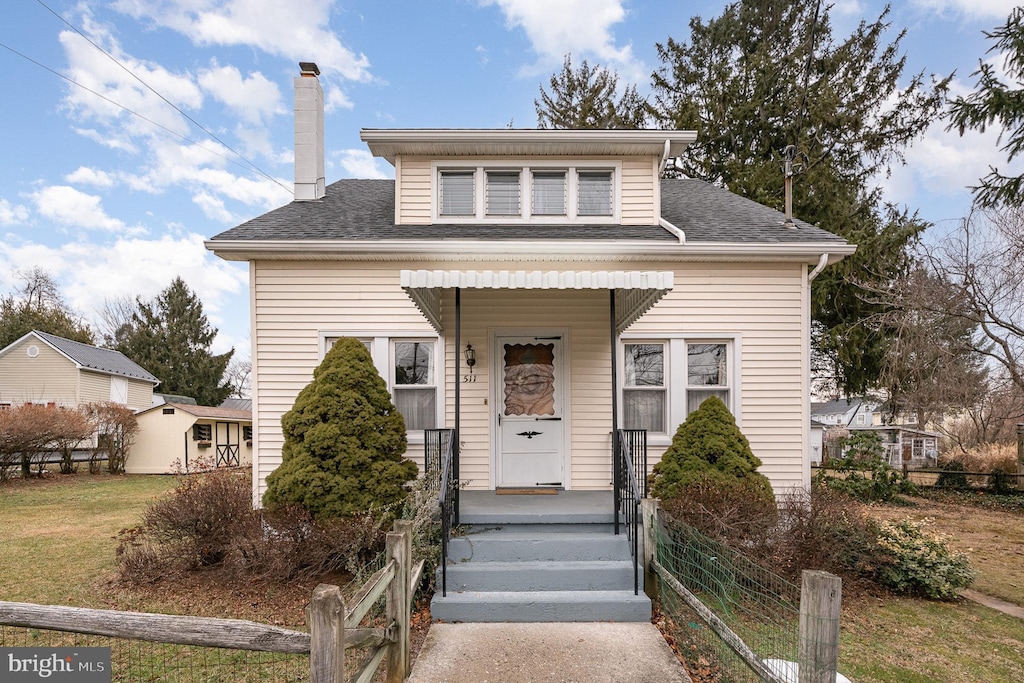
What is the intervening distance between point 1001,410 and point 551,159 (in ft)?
41.8

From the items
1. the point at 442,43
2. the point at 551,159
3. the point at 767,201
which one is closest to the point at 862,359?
the point at 767,201

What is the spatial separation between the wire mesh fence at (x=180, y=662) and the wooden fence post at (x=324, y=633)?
60.7 inches

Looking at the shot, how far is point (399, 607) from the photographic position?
3.70 metres

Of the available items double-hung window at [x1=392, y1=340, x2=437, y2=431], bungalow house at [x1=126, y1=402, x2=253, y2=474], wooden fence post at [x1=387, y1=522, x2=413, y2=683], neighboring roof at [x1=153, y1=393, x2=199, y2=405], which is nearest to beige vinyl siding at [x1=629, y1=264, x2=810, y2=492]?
double-hung window at [x1=392, y1=340, x2=437, y2=431]

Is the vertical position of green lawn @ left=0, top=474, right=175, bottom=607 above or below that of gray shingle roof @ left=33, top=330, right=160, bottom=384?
below

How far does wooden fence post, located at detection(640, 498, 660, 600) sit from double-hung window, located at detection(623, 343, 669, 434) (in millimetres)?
2569

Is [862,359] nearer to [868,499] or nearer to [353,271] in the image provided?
[868,499]

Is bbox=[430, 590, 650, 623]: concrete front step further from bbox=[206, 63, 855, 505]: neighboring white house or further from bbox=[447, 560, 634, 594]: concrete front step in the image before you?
bbox=[206, 63, 855, 505]: neighboring white house

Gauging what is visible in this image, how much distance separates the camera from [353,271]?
7.32 meters

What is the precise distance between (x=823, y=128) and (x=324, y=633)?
19919 mm

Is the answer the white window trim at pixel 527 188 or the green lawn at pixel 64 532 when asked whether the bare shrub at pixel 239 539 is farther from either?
the white window trim at pixel 527 188

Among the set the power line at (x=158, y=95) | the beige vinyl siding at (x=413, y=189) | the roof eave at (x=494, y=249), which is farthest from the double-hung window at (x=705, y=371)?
the power line at (x=158, y=95)

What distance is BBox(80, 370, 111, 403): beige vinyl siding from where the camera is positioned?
21.4 m

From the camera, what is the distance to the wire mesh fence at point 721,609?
3.60 metres
